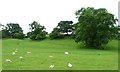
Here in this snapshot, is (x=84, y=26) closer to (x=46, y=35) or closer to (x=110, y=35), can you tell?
(x=110, y=35)

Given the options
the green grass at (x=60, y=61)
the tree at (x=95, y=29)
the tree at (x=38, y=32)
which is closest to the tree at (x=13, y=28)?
the tree at (x=38, y=32)

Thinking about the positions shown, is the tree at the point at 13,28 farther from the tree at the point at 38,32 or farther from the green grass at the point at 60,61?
the green grass at the point at 60,61

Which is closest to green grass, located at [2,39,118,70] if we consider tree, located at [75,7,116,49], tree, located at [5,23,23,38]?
tree, located at [75,7,116,49]

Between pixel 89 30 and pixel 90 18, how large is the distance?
6.47 ft

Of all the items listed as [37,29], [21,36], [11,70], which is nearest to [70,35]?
[37,29]

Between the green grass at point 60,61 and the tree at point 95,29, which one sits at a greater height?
the tree at point 95,29

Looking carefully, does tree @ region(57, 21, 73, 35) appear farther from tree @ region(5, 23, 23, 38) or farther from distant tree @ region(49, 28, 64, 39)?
tree @ region(5, 23, 23, 38)

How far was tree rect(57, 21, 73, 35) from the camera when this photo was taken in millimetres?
65594

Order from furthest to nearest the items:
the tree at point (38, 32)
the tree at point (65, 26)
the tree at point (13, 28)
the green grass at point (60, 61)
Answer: the tree at point (13, 28), the tree at point (65, 26), the tree at point (38, 32), the green grass at point (60, 61)

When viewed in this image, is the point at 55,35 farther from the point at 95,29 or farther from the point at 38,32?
the point at 95,29

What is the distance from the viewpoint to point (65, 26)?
215ft

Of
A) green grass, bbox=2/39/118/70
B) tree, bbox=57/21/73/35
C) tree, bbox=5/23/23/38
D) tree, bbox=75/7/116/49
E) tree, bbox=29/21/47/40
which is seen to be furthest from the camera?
tree, bbox=5/23/23/38

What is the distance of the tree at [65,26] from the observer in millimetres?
65594

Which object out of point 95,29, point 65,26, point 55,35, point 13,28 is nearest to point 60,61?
point 95,29
